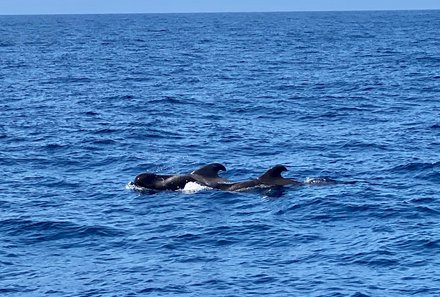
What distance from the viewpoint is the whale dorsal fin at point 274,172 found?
1282 inches

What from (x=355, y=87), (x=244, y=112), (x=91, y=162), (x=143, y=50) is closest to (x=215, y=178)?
(x=91, y=162)

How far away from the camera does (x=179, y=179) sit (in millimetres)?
33594

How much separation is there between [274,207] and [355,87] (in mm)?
34464

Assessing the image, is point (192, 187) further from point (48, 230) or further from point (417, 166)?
point (417, 166)

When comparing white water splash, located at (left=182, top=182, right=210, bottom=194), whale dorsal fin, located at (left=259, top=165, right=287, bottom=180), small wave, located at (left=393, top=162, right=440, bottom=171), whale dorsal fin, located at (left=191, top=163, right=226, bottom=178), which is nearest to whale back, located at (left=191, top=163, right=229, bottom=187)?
whale dorsal fin, located at (left=191, top=163, right=226, bottom=178)

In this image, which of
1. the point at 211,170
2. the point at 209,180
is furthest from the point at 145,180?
the point at 211,170

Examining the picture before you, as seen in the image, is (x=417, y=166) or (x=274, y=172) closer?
(x=274, y=172)

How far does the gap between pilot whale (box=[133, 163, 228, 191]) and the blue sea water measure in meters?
0.64

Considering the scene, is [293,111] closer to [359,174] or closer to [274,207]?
[359,174]

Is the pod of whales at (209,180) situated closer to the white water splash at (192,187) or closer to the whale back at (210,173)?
the whale back at (210,173)

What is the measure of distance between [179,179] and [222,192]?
1801 millimetres

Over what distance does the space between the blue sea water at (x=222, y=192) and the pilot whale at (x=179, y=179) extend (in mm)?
643

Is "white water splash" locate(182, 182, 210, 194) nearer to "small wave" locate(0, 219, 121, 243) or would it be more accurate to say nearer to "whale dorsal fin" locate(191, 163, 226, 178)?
"whale dorsal fin" locate(191, 163, 226, 178)

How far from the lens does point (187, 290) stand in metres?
22.8
